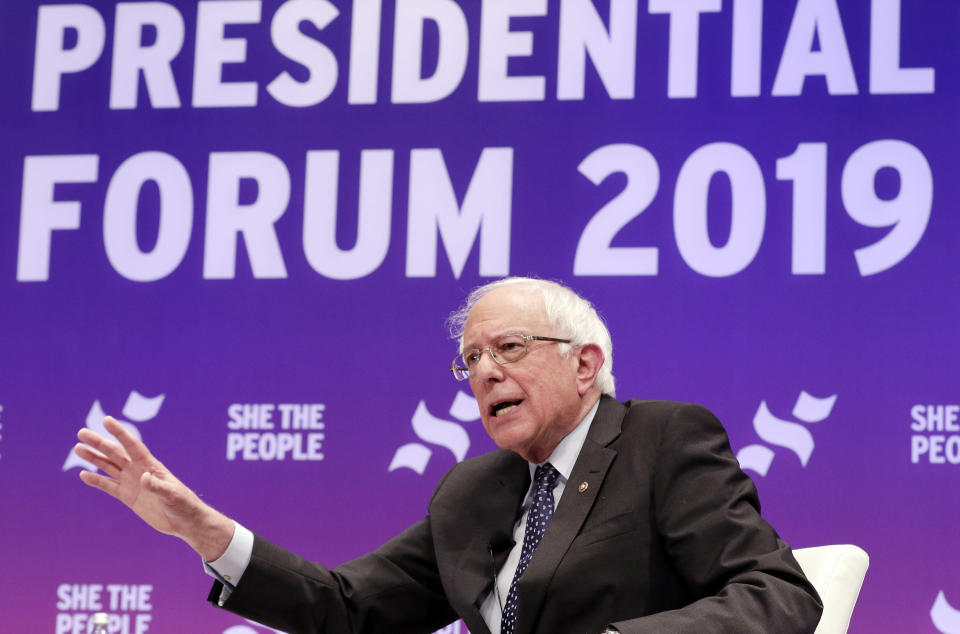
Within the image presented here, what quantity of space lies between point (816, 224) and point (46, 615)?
9.06ft

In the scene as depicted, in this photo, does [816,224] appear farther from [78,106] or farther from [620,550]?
[78,106]

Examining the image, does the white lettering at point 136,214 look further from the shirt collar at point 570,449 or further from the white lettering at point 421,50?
the shirt collar at point 570,449

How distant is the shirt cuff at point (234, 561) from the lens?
8.05 ft

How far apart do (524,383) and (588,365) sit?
0.17m

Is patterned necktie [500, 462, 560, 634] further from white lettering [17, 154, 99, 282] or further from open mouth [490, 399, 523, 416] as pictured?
white lettering [17, 154, 99, 282]

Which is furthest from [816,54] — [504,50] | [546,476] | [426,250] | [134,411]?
[134,411]

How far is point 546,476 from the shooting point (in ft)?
8.71

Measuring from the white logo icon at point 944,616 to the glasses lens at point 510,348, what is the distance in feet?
5.48

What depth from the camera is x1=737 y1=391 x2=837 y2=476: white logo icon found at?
3.69m

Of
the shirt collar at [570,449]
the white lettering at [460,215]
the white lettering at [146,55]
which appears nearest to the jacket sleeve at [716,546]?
the shirt collar at [570,449]

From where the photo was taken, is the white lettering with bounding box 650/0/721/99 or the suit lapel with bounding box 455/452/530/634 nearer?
the suit lapel with bounding box 455/452/530/634

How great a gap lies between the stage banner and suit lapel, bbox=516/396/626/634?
Answer: 128cm

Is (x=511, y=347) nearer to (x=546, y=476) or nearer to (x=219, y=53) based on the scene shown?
(x=546, y=476)

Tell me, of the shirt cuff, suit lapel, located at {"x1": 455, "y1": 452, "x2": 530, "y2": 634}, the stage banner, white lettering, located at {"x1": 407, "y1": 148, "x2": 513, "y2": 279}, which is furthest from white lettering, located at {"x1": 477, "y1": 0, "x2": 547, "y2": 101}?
the shirt cuff
